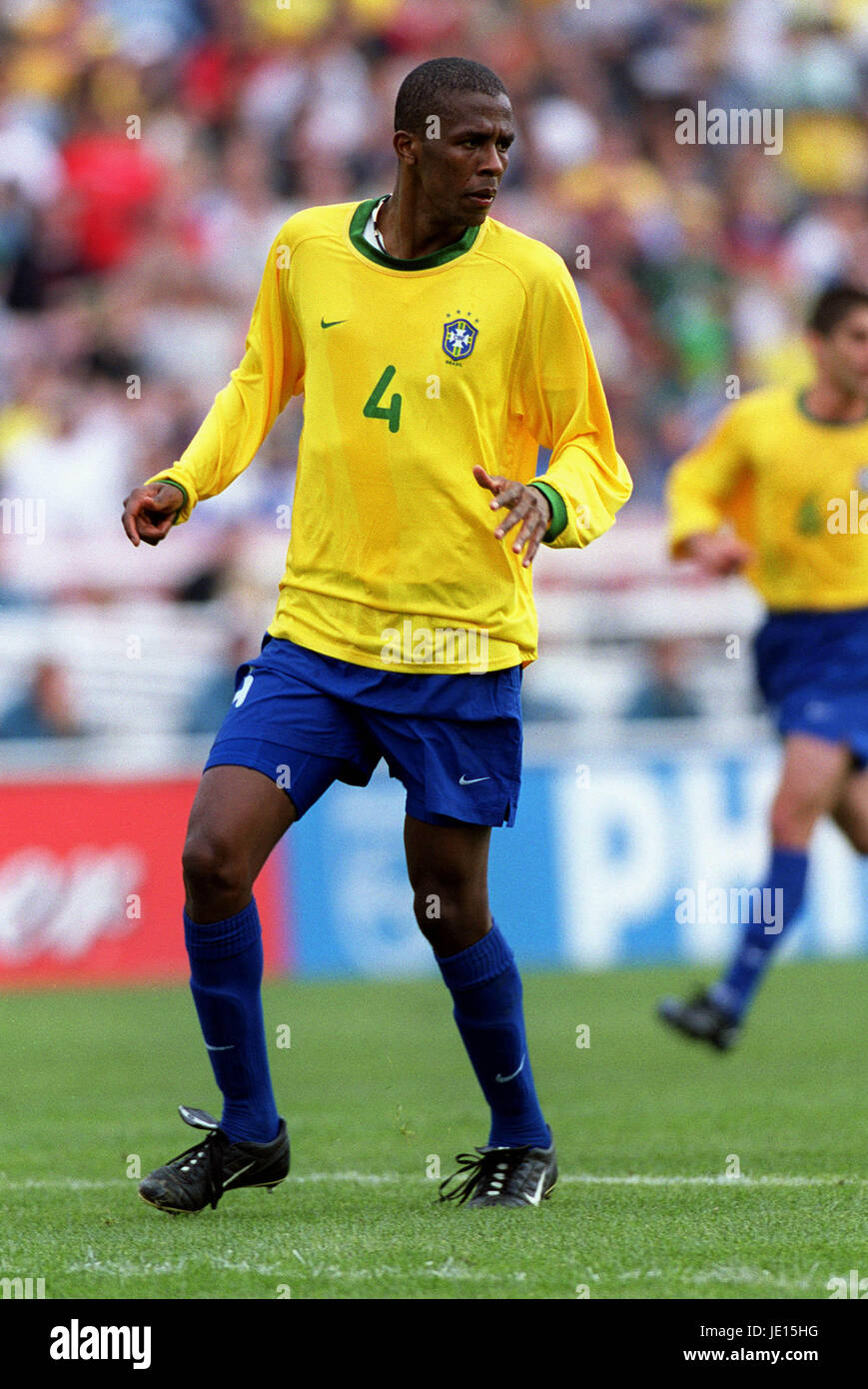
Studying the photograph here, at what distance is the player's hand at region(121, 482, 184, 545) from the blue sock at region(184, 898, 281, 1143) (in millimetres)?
821

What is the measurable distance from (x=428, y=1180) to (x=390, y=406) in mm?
1883

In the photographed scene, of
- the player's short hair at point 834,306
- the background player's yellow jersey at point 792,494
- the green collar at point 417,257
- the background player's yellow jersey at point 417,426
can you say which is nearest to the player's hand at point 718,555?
the background player's yellow jersey at point 792,494

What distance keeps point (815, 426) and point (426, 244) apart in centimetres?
363

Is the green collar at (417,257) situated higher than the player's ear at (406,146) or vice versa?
the player's ear at (406,146)

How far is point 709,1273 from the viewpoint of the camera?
367cm

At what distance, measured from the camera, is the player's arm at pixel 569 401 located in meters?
4.34

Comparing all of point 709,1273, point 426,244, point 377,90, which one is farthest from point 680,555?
point 377,90

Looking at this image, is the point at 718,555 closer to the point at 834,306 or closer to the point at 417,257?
the point at 834,306

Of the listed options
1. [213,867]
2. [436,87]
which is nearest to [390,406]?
[436,87]

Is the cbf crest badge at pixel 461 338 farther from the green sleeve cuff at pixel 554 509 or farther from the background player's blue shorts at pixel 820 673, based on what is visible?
the background player's blue shorts at pixel 820 673

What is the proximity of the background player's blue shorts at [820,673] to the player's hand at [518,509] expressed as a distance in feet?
12.2

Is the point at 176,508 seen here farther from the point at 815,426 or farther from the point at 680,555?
the point at 815,426

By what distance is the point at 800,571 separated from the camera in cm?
768
